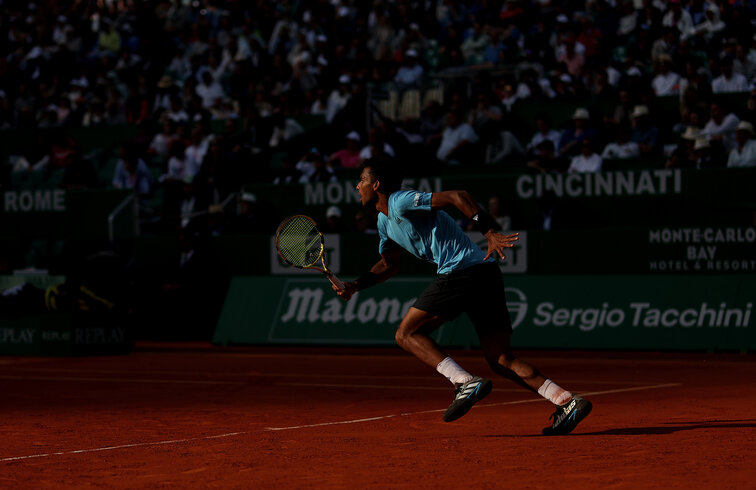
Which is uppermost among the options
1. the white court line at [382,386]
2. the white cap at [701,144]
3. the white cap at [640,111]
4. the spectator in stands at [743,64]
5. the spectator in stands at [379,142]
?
the spectator in stands at [743,64]

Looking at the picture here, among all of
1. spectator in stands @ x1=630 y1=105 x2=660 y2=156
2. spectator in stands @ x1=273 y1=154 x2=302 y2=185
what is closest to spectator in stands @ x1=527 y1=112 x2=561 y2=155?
spectator in stands @ x1=630 y1=105 x2=660 y2=156

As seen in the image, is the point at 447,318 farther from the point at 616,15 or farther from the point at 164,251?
the point at 616,15

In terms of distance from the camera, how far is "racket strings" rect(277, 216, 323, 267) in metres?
8.60

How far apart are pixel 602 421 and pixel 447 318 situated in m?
1.70

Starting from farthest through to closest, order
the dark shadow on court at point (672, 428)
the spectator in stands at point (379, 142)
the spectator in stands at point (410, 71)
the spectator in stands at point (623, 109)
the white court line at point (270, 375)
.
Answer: the spectator in stands at point (410, 71)
the spectator in stands at point (379, 142)
the spectator in stands at point (623, 109)
the white court line at point (270, 375)
the dark shadow on court at point (672, 428)

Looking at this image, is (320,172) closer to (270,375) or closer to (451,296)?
(270,375)

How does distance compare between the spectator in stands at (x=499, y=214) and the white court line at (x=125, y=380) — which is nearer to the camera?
the white court line at (x=125, y=380)

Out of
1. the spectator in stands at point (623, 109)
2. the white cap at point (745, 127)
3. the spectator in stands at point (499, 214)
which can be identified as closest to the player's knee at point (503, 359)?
the spectator in stands at point (499, 214)

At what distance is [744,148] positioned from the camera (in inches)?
688

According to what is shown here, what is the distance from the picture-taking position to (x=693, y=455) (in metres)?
7.16

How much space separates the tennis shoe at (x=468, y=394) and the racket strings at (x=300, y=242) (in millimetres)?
1494

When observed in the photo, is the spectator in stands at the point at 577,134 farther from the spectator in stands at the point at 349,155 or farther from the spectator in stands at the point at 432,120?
the spectator in stands at the point at 349,155

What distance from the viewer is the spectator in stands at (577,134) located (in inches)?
763

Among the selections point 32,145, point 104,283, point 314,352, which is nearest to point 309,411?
point 314,352
